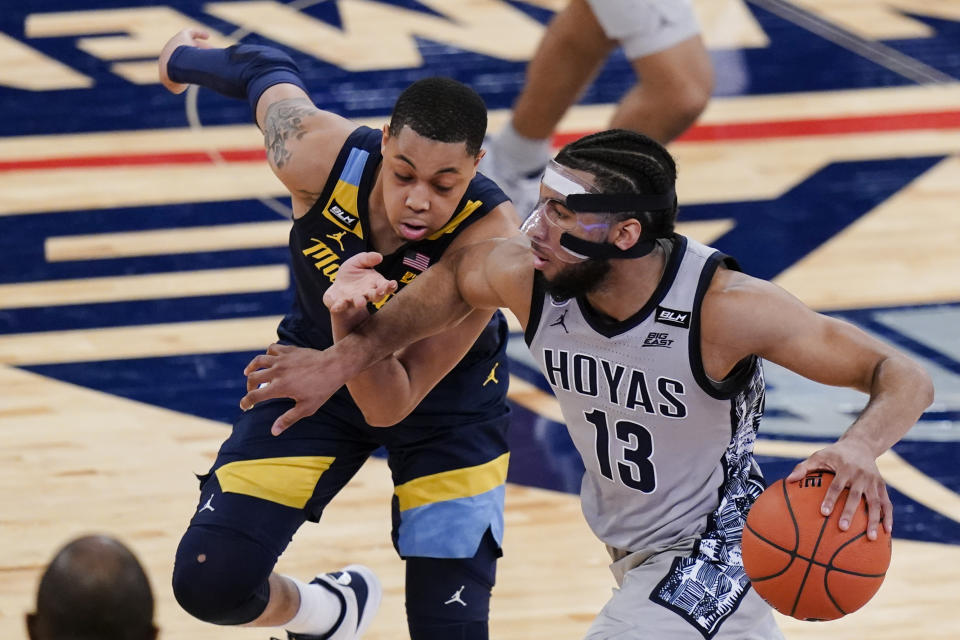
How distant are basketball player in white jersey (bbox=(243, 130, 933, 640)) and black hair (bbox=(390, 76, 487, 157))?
0.34 metres

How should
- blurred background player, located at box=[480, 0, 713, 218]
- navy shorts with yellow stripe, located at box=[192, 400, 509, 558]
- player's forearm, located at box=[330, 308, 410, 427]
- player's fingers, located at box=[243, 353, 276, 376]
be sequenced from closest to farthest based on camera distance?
player's fingers, located at box=[243, 353, 276, 376], player's forearm, located at box=[330, 308, 410, 427], navy shorts with yellow stripe, located at box=[192, 400, 509, 558], blurred background player, located at box=[480, 0, 713, 218]

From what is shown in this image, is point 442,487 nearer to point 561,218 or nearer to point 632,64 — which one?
point 561,218

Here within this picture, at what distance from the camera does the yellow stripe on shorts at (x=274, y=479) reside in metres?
4.49

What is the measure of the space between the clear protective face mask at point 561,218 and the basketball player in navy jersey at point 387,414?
35 centimetres

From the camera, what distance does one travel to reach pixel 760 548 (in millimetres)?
3666

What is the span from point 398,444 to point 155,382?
214cm

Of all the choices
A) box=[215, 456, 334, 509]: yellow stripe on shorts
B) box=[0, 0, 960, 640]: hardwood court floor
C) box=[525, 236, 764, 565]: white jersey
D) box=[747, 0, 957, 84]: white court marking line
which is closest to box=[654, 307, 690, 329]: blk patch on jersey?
box=[525, 236, 764, 565]: white jersey

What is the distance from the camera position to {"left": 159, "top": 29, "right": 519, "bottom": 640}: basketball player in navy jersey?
4277 mm

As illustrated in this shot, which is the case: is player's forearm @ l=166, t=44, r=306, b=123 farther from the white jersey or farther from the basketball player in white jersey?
the white jersey

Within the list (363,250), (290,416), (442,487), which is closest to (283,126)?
(363,250)

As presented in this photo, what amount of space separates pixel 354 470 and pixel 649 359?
120 cm

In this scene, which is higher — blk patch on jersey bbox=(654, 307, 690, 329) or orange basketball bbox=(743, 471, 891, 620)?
blk patch on jersey bbox=(654, 307, 690, 329)

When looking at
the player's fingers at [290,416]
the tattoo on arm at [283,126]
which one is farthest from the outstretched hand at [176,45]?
the player's fingers at [290,416]

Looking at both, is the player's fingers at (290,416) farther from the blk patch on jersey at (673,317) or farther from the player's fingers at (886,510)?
the player's fingers at (886,510)
